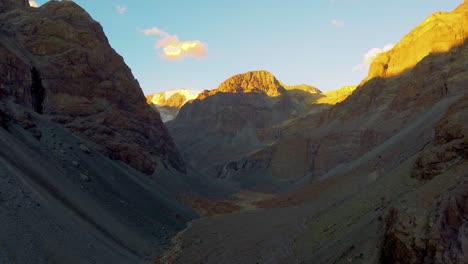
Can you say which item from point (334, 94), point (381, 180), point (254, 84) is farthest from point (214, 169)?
point (381, 180)

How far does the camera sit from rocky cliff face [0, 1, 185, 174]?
44500mm

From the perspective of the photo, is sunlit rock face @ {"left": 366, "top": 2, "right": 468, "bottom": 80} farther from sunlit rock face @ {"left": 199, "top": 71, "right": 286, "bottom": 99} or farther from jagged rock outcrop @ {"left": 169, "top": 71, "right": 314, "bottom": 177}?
sunlit rock face @ {"left": 199, "top": 71, "right": 286, "bottom": 99}

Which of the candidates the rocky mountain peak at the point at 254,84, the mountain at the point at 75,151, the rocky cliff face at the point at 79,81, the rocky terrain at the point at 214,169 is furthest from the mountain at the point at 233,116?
the mountain at the point at 75,151

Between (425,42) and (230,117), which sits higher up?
(425,42)

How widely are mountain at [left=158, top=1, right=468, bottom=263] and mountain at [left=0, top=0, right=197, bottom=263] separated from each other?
15.4 feet

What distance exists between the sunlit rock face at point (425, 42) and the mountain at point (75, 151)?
40554mm

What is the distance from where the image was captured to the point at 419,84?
187 feet

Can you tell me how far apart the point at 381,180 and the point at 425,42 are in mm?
54548

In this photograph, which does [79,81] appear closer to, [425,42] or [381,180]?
[381,180]

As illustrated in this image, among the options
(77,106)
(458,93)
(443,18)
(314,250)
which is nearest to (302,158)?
(443,18)

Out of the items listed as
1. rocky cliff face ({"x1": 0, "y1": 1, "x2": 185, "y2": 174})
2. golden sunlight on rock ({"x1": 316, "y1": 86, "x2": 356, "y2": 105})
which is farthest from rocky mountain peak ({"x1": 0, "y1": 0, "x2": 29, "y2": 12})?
golden sunlight on rock ({"x1": 316, "y1": 86, "x2": 356, "y2": 105})

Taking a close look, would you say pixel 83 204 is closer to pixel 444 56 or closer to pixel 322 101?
pixel 444 56

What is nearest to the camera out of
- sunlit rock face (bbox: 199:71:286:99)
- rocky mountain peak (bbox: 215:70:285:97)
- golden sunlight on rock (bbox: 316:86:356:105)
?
golden sunlight on rock (bbox: 316:86:356:105)

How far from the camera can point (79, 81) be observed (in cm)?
5162
